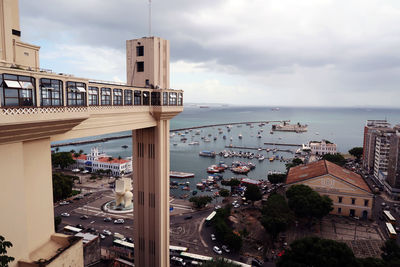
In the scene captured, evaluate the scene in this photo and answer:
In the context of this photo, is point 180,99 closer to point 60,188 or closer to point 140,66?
point 140,66

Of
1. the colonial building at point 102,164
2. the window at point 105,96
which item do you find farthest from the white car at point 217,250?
the colonial building at point 102,164

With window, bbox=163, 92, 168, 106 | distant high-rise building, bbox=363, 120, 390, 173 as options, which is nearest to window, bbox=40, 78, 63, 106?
window, bbox=163, 92, 168, 106

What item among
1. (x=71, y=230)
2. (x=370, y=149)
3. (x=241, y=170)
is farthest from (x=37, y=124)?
(x=370, y=149)

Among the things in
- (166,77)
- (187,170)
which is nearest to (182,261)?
(166,77)

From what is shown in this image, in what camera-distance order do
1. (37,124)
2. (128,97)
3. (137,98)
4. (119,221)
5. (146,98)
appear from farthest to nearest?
(119,221), (146,98), (137,98), (128,97), (37,124)

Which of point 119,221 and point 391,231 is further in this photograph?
point 119,221

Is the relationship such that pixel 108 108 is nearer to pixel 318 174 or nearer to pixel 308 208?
pixel 308 208

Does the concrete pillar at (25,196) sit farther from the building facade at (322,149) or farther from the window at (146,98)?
the building facade at (322,149)
